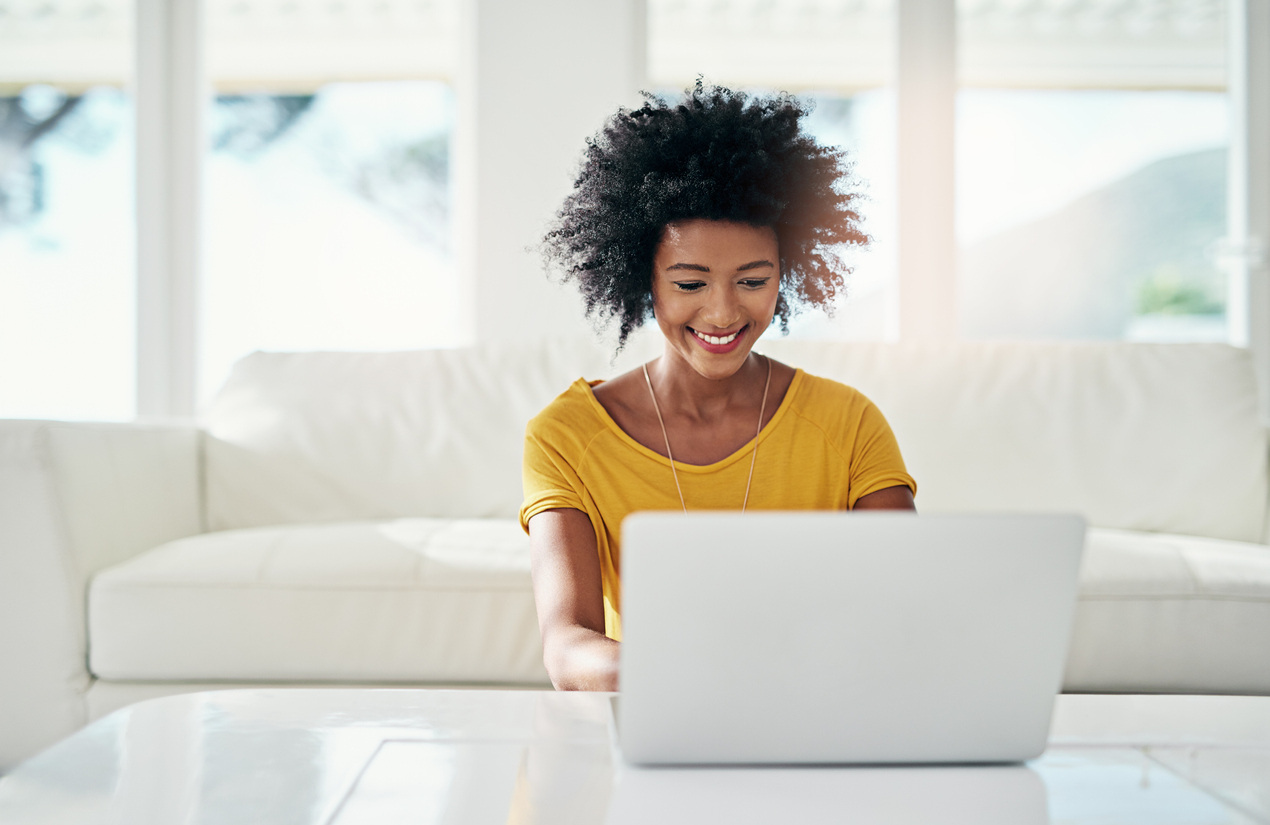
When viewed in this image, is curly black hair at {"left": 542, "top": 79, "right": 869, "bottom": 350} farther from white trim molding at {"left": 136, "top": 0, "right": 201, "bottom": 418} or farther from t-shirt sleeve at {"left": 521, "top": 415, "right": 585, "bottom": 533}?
white trim molding at {"left": 136, "top": 0, "right": 201, "bottom": 418}

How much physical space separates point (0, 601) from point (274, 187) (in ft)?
6.27

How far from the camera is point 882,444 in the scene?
1.28 metres

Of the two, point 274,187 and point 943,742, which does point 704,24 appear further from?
point 943,742

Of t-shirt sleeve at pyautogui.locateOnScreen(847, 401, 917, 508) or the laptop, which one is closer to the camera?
the laptop

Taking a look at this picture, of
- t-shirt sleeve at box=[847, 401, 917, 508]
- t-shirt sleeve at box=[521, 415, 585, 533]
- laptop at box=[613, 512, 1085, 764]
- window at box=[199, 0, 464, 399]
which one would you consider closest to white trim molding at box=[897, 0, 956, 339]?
window at box=[199, 0, 464, 399]

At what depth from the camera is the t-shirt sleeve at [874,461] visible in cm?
125

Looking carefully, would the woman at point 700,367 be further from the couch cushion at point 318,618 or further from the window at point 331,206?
the window at point 331,206

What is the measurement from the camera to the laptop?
0.48m

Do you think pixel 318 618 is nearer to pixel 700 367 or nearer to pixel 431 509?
pixel 431 509

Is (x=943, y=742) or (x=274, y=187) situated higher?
(x=274, y=187)

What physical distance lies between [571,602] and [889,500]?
0.45 m

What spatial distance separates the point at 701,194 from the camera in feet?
3.95

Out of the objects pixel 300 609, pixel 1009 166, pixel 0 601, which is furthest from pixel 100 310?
pixel 1009 166

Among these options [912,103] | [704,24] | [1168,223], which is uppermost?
[704,24]
